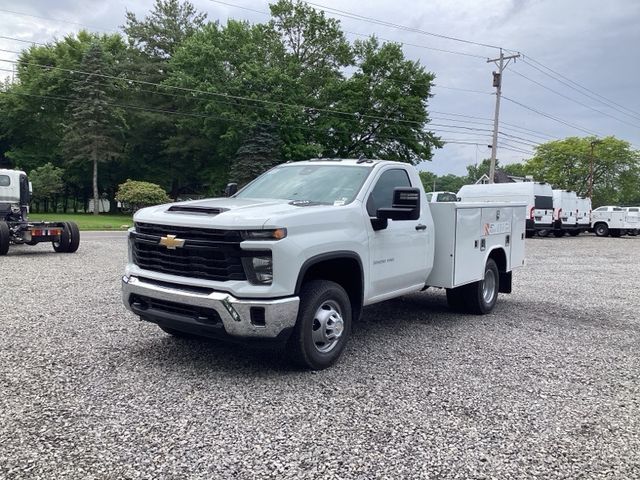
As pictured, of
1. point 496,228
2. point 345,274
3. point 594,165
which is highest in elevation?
point 594,165

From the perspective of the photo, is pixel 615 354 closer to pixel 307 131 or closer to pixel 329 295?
pixel 329 295

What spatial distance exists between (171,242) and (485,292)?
497 cm

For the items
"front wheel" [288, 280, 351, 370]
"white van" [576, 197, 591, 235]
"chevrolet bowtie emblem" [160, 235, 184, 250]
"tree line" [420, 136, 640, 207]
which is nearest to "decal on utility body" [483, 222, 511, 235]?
"front wheel" [288, 280, 351, 370]

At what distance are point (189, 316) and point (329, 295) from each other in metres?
1.24

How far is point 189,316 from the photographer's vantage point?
4.62 m

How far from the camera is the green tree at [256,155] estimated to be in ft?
122

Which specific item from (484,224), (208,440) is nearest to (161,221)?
(208,440)

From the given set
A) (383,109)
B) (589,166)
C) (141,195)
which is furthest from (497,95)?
(589,166)

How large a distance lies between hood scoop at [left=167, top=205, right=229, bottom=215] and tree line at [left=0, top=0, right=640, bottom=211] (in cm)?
3161

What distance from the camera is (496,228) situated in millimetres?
7848

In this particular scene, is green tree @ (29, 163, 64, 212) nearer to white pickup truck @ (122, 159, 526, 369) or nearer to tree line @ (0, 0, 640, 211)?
tree line @ (0, 0, 640, 211)

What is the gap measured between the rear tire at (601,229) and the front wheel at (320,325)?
3273 centimetres

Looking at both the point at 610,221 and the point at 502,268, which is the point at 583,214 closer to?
the point at 610,221

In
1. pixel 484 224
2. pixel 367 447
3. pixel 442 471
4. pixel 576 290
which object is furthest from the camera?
pixel 576 290
